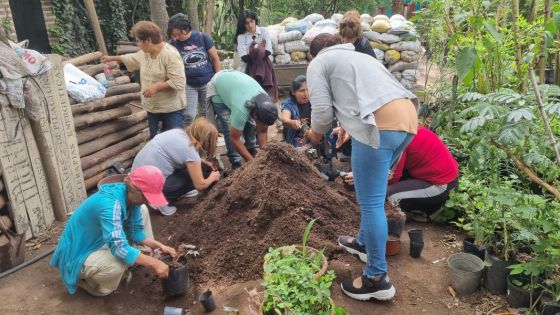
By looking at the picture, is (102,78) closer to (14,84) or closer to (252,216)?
(14,84)


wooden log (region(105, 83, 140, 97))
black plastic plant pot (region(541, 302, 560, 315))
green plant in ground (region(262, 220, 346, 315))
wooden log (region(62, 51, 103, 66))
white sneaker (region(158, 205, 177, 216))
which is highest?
wooden log (region(62, 51, 103, 66))

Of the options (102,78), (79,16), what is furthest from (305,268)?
(79,16)

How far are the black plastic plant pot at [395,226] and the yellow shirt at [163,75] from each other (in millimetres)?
2523

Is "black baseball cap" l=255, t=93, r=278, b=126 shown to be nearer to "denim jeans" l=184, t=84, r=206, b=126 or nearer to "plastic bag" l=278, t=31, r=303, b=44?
"denim jeans" l=184, t=84, r=206, b=126

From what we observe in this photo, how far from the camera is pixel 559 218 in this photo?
8.50 feet

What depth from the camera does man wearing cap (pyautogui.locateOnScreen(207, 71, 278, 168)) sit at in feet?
14.0

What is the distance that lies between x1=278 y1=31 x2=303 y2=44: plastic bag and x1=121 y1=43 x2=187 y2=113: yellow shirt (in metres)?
5.22

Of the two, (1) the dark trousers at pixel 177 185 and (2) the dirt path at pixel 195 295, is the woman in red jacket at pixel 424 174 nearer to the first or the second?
(2) the dirt path at pixel 195 295

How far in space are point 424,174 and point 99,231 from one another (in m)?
2.54

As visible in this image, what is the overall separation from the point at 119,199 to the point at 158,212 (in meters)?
1.53

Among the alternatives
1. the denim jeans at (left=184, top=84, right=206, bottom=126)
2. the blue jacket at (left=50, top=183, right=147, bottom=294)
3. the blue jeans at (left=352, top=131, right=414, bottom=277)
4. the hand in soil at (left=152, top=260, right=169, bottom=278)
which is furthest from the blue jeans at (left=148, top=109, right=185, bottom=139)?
the blue jeans at (left=352, top=131, right=414, bottom=277)

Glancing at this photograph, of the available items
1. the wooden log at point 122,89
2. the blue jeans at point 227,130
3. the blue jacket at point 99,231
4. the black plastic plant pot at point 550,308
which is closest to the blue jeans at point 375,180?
the black plastic plant pot at point 550,308

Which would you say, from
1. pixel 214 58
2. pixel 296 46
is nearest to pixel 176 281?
pixel 214 58

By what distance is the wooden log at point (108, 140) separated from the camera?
466 cm
